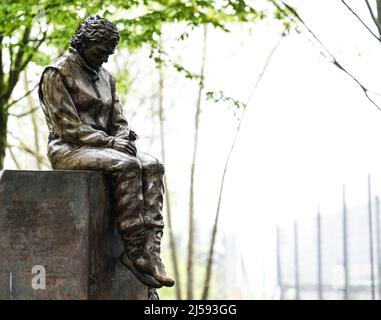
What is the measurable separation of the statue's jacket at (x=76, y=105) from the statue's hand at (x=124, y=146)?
5 cm

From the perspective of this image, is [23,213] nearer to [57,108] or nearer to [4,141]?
[57,108]

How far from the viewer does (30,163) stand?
24125 mm

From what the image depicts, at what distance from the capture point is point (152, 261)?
7062mm

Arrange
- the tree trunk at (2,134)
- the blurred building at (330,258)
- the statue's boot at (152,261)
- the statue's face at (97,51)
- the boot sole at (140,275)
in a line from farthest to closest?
the blurred building at (330,258) → the tree trunk at (2,134) → the statue's face at (97,51) → the boot sole at (140,275) → the statue's boot at (152,261)

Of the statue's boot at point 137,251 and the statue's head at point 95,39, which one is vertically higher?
the statue's head at point 95,39

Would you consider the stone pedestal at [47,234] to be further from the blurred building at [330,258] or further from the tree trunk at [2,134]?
the blurred building at [330,258]

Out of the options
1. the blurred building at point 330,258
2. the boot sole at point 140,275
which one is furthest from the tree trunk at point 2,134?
the boot sole at point 140,275

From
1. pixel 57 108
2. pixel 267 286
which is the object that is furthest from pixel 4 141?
pixel 267 286

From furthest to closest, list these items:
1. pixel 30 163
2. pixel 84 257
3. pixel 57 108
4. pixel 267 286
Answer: pixel 30 163 < pixel 267 286 < pixel 57 108 < pixel 84 257

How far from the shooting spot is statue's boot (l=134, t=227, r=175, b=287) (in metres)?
7.00

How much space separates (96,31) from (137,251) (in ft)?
6.02

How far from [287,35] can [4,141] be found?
4.64 meters

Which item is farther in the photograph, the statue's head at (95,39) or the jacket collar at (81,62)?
the jacket collar at (81,62)

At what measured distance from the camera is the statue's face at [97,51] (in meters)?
7.43
